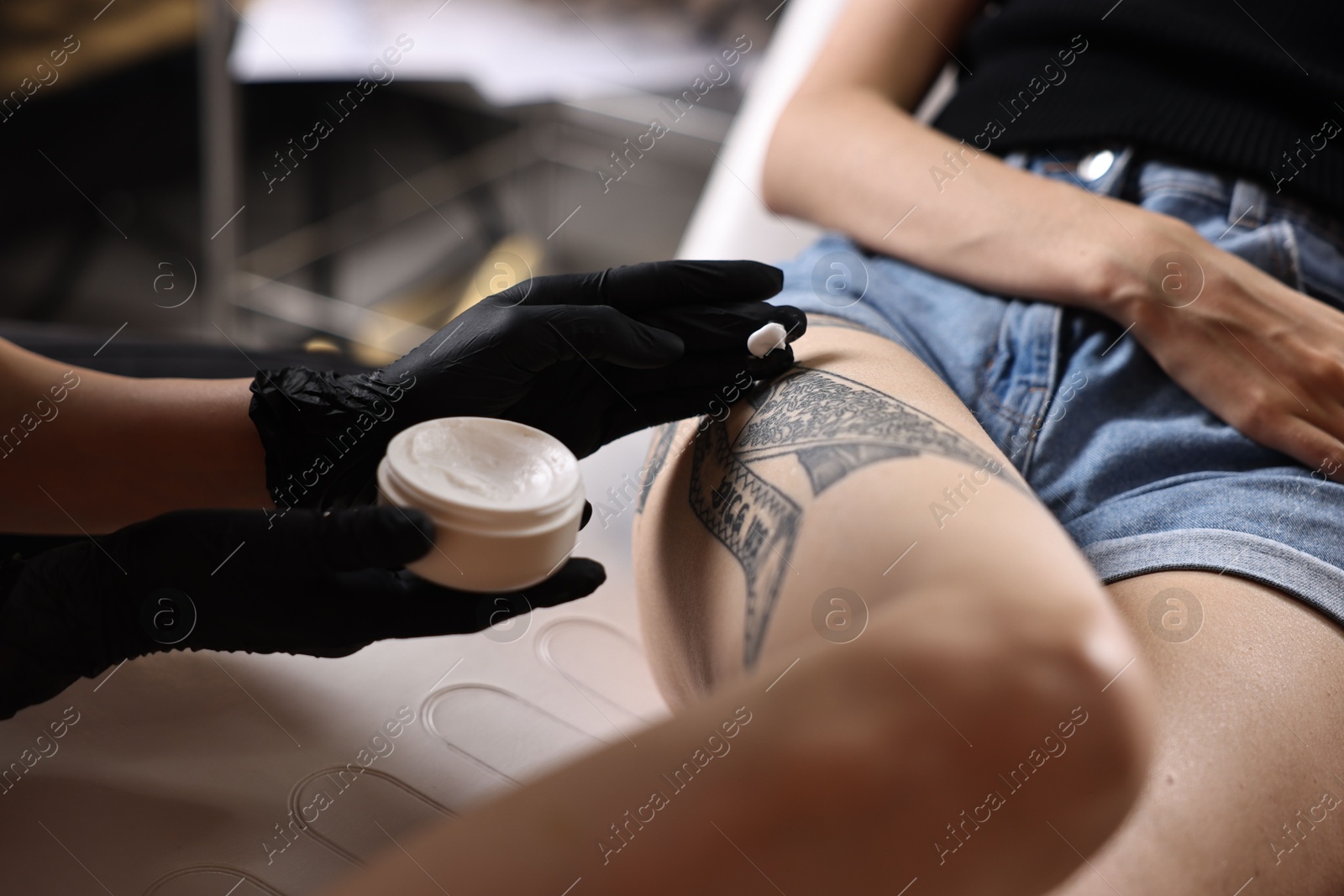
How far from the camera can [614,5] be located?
2.03m

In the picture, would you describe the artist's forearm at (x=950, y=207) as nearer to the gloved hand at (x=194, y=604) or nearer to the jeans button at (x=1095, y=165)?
the jeans button at (x=1095, y=165)

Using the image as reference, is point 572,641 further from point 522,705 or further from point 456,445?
point 456,445

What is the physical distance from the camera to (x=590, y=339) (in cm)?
56

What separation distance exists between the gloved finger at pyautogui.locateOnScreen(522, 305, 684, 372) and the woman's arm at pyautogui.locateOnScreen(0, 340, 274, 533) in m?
0.22

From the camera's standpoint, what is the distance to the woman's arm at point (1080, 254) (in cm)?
60

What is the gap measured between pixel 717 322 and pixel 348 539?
26 centimetres

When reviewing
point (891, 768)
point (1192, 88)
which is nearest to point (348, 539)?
point (891, 768)

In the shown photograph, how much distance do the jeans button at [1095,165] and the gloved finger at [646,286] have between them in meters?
0.29

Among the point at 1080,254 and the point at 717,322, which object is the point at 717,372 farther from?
the point at 1080,254

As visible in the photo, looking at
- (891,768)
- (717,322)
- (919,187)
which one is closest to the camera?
(891,768)

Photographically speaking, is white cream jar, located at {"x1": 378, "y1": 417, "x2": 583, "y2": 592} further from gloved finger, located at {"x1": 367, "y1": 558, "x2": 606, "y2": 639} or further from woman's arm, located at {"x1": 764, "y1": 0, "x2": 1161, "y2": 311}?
woman's arm, located at {"x1": 764, "y1": 0, "x2": 1161, "y2": 311}

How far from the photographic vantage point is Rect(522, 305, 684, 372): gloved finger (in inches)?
22.0

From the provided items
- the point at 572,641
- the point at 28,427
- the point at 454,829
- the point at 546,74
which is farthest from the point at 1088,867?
the point at 546,74

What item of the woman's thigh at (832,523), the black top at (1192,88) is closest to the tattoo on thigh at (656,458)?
the woman's thigh at (832,523)
